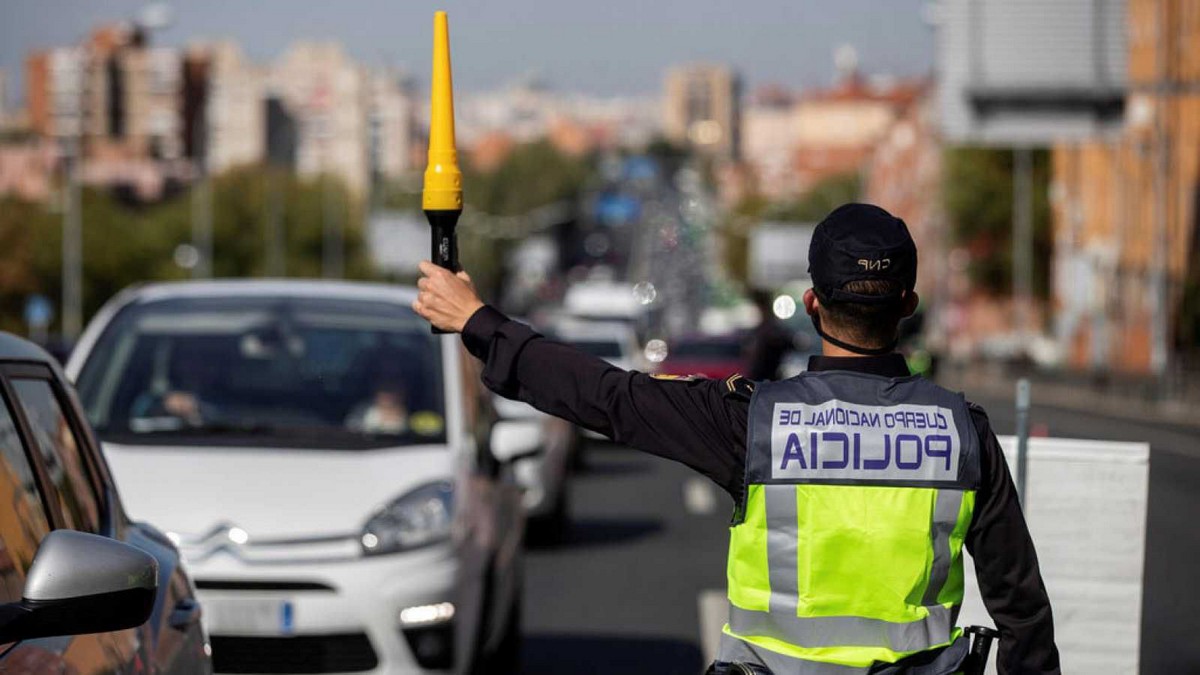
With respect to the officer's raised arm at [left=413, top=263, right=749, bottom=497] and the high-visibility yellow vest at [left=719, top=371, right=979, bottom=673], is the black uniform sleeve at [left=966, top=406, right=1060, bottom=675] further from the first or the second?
the officer's raised arm at [left=413, top=263, right=749, bottom=497]

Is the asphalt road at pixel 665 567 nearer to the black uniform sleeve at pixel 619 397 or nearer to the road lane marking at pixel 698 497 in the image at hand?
the road lane marking at pixel 698 497

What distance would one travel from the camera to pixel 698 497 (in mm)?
21219

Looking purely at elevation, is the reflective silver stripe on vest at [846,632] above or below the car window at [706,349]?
above

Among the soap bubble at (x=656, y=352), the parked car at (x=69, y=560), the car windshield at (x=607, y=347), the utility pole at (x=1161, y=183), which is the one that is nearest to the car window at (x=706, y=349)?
the car windshield at (x=607, y=347)

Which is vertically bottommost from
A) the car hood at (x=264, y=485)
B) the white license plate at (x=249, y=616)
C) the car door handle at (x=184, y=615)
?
the white license plate at (x=249, y=616)

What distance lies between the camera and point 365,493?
303 inches

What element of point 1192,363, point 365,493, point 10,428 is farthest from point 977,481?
point 1192,363

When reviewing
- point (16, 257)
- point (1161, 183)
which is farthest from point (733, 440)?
point (16, 257)

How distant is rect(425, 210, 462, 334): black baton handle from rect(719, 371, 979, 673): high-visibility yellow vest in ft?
2.18

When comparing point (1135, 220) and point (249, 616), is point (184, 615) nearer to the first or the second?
point (249, 616)

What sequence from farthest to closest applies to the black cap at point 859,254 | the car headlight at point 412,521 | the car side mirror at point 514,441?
the car side mirror at point 514,441, the car headlight at point 412,521, the black cap at point 859,254

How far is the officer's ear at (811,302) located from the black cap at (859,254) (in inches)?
1.3

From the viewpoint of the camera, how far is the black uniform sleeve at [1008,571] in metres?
3.89

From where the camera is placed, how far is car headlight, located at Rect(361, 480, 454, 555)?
7.60 m
